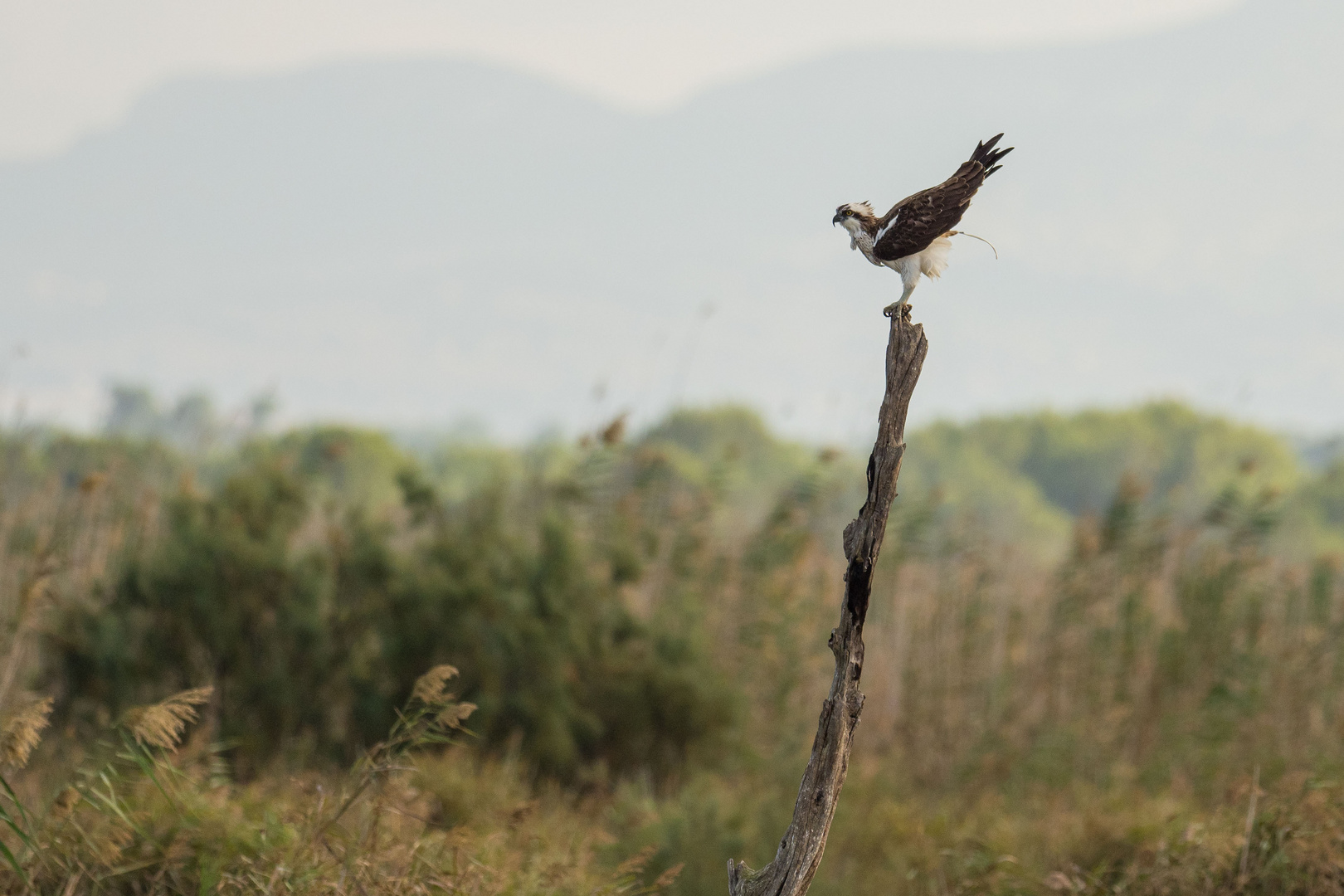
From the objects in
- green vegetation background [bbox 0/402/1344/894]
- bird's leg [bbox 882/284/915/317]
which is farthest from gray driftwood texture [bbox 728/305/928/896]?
green vegetation background [bbox 0/402/1344/894]

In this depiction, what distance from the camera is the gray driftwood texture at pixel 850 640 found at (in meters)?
2.39

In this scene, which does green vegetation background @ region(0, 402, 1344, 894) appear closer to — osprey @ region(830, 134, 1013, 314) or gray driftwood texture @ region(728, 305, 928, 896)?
gray driftwood texture @ region(728, 305, 928, 896)

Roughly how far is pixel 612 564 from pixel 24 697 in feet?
11.0

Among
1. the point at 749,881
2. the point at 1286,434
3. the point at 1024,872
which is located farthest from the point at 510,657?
the point at 1286,434

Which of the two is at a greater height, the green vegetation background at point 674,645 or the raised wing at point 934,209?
the raised wing at point 934,209

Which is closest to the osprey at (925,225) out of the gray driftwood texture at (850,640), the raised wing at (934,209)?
the raised wing at (934,209)

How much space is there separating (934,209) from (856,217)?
26 centimetres

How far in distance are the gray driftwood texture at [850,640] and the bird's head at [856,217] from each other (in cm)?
33

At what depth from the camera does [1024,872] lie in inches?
164

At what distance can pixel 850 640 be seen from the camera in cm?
241

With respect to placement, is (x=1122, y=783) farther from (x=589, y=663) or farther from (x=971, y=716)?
(x=589, y=663)

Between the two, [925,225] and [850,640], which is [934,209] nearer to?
[925,225]

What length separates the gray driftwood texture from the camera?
2.39 meters

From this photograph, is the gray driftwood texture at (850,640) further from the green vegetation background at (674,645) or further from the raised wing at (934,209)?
the green vegetation background at (674,645)
